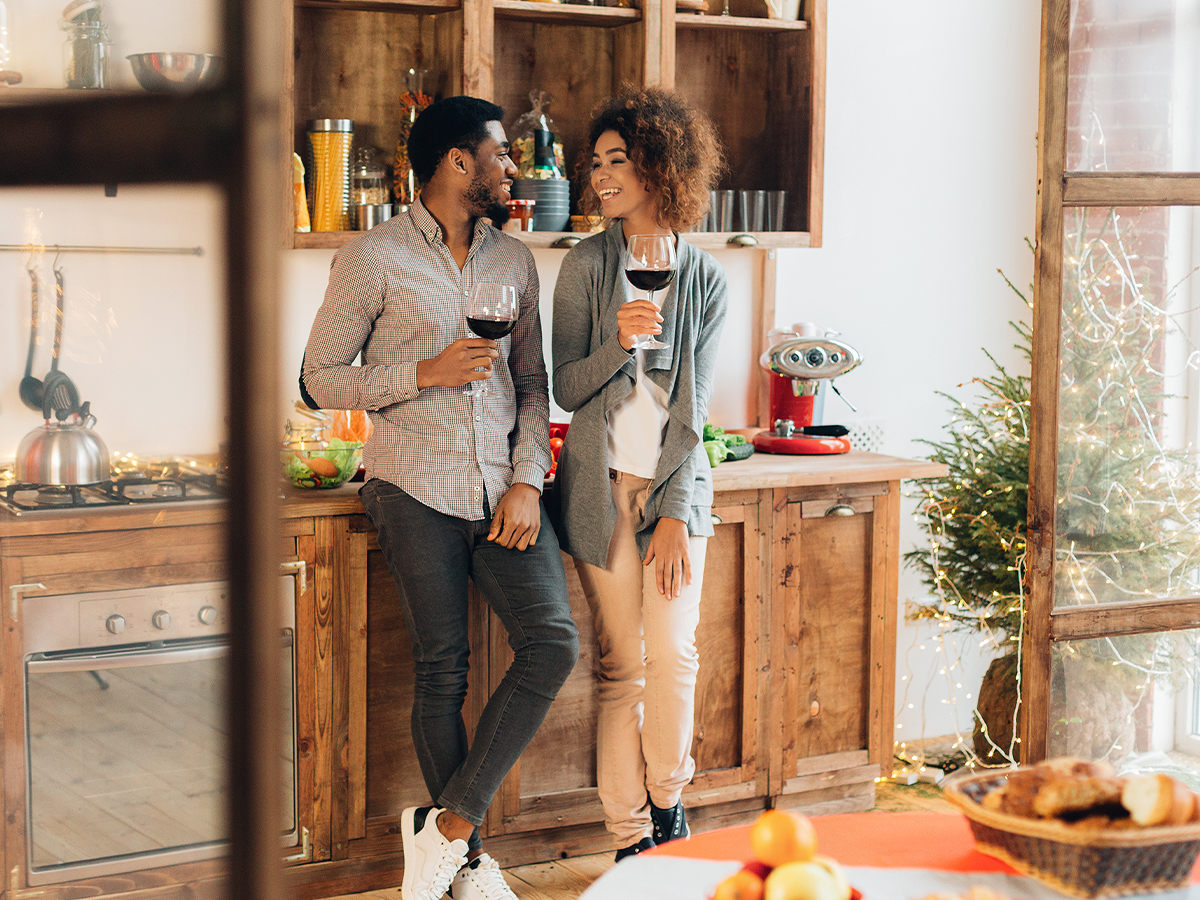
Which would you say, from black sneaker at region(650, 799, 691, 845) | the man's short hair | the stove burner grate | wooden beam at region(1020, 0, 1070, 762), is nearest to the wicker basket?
wooden beam at region(1020, 0, 1070, 762)

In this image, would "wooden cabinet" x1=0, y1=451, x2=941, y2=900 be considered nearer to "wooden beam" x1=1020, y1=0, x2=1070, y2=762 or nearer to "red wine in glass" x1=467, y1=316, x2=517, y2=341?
"red wine in glass" x1=467, y1=316, x2=517, y2=341

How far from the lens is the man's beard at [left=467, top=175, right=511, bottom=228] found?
86.8 inches

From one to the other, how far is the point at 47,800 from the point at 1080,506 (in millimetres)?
2053

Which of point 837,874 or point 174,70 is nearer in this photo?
point 174,70

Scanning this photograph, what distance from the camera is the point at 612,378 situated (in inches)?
88.1

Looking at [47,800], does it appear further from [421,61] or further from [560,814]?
[421,61]

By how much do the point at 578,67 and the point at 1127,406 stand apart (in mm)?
1705

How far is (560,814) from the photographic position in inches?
103

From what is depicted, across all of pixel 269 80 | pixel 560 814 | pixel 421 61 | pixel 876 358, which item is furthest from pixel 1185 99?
pixel 269 80

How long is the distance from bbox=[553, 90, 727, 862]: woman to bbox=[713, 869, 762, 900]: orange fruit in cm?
111

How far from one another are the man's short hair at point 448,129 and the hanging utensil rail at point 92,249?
1933mm

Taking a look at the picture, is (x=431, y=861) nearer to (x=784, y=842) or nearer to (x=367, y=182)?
(x=784, y=842)

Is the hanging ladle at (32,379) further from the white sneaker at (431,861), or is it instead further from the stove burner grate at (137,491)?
the white sneaker at (431,861)

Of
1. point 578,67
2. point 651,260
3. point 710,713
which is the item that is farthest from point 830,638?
point 578,67
